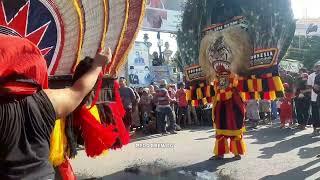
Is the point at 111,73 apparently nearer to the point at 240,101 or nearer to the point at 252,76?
the point at 252,76

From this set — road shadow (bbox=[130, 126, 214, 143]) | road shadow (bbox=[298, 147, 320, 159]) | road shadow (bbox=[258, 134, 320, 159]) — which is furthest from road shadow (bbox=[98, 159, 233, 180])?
road shadow (bbox=[130, 126, 214, 143])

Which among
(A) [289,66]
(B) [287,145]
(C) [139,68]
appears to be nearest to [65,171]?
(B) [287,145]

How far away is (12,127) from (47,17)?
2.80 feet

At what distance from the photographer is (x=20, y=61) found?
61.1 inches

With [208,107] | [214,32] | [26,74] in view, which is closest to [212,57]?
[214,32]

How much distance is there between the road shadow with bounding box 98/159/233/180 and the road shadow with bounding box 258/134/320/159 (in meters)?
1.08

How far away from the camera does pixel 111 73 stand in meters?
2.57

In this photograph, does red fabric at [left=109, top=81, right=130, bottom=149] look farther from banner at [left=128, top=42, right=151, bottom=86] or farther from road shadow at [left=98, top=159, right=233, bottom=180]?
banner at [left=128, top=42, right=151, bottom=86]

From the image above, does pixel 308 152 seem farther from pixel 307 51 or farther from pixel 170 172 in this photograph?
pixel 307 51

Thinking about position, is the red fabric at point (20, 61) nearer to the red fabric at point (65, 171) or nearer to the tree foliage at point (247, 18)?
Answer: the red fabric at point (65, 171)

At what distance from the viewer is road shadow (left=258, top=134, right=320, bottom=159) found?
22.7 feet

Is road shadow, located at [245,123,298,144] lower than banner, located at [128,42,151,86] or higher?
lower

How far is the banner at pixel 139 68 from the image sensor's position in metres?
12.6

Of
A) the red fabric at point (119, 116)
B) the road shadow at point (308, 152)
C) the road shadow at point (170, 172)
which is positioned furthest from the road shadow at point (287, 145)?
the red fabric at point (119, 116)
